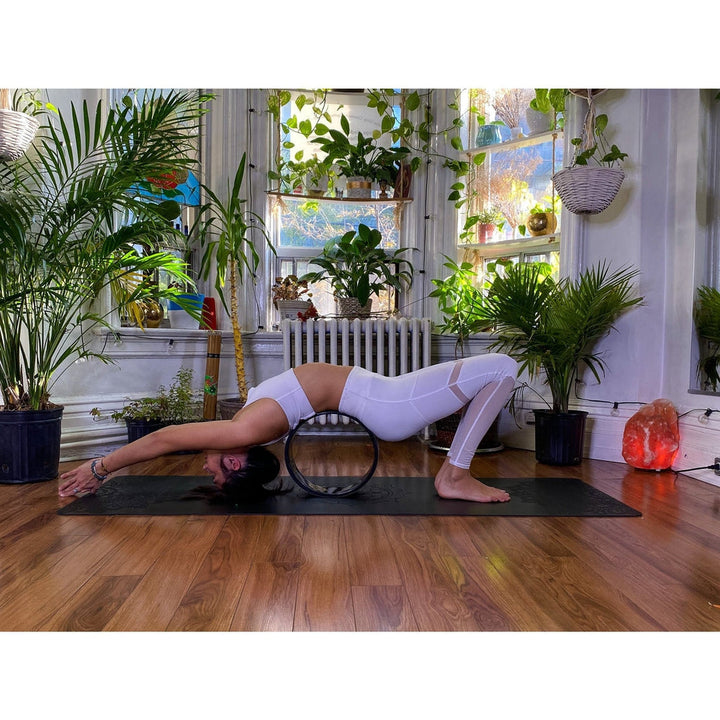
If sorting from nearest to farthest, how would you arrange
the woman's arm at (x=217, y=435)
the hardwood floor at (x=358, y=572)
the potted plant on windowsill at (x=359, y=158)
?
the hardwood floor at (x=358, y=572) < the woman's arm at (x=217, y=435) < the potted plant on windowsill at (x=359, y=158)

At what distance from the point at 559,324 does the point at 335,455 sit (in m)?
1.47

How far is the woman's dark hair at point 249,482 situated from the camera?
8.88 feet

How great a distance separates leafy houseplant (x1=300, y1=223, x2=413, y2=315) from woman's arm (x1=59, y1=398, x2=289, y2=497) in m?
2.27

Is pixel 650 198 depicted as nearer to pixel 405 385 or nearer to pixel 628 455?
pixel 628 455

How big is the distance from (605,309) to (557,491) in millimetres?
1201

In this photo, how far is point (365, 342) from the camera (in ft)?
15.3

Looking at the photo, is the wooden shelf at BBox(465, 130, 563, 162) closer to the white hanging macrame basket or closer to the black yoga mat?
the black yoga mat

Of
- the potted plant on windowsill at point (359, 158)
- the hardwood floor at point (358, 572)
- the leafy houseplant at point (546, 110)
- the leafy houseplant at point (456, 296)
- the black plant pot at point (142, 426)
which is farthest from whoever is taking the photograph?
the potted plant on windowsill at point (359, 158)

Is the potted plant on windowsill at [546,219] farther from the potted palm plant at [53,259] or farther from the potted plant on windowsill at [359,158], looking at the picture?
the potted palm plant at [53,259]

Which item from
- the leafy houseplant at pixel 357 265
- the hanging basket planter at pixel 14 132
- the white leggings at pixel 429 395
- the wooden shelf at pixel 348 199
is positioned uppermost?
the wooden shelf at pixel 348 199

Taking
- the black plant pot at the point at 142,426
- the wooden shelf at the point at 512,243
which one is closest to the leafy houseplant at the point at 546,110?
the wooden shelf at the point at 512,243

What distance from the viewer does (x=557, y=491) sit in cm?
299


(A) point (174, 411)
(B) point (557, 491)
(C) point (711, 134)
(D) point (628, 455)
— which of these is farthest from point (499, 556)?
(C) point (711, 134)

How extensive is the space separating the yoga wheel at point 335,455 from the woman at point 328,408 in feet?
0.24
